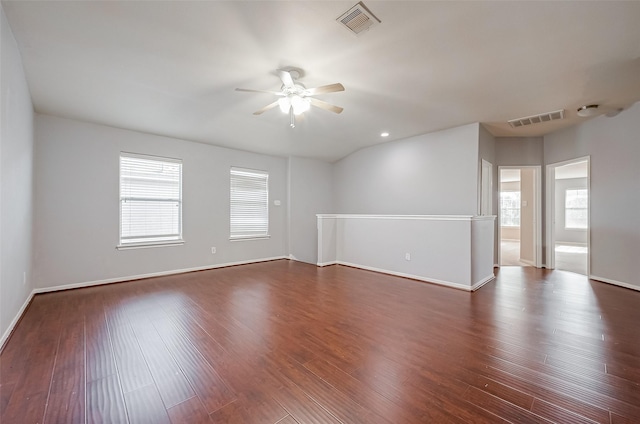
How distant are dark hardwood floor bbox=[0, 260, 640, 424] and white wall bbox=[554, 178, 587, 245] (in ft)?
24.8

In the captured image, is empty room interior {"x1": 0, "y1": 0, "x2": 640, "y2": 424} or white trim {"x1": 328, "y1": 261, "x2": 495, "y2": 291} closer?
empty room interior {"x1": 0, "y1": 0, "x2": 640, "y2": 424}

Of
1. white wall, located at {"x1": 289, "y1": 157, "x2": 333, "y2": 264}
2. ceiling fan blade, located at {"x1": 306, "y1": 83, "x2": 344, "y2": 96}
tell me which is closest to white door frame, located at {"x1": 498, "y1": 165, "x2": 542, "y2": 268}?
white wall, located at {"x1": 289, "y1": 157, "x2": 333, "y2": 264}

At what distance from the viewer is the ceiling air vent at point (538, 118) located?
4164 millimetres

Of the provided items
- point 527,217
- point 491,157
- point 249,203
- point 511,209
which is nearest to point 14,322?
point 249,203

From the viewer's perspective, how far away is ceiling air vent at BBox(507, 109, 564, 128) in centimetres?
416

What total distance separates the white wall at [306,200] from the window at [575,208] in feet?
29.7

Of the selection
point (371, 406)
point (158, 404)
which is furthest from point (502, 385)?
point (158, 404)

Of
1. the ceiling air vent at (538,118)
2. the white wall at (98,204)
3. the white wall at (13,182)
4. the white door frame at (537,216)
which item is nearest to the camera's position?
the white wall at (13,182)

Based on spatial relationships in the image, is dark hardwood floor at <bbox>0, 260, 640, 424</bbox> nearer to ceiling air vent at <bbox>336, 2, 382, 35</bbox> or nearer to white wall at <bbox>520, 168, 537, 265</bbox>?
white wall at <bbox>520, 168, 537, 265</bbox>

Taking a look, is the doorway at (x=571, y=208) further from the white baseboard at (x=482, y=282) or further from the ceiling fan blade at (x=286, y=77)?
the ceiling fan blade at (x=286, y=77)

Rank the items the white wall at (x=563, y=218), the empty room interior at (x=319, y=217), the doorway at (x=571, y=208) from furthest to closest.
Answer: the white wall at (x=563, y=218)
the doorway at (x=571, y=208)
the empty room interior at (x=319, y=217)

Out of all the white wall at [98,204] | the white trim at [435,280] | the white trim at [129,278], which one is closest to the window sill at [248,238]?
the white wall at [98,204]

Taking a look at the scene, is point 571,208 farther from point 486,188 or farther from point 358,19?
point 358,19

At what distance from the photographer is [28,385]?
1.75 metres
